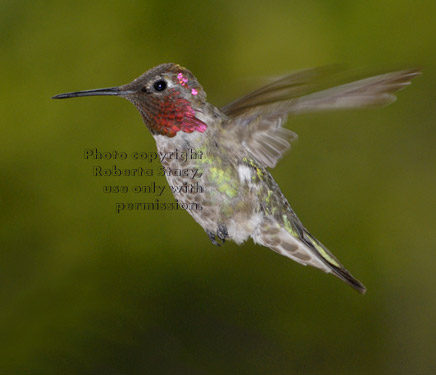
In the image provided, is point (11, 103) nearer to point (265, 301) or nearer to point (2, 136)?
point (2, 136)

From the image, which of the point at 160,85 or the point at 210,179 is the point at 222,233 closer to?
the point at 210,179

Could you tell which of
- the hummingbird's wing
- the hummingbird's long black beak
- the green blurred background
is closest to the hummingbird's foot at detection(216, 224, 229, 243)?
the hummingbird's wing

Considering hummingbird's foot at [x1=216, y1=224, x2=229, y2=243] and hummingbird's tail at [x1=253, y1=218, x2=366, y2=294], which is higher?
hummingbird's foot at [x1=216, y1=224, x2=229, y2=243]

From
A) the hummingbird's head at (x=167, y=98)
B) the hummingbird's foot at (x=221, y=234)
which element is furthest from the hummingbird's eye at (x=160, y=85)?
the hummingbird's foot at (x=221, y=234)

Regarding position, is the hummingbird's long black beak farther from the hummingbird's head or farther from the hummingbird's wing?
the hummingbird's wing

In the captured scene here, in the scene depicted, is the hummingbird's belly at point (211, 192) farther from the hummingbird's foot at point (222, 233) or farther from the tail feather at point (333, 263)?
the tail feather at point (333, 263)

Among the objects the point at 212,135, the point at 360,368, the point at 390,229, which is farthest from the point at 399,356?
the point at 212,135

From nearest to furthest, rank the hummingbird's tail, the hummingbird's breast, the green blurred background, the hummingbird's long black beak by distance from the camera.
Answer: the hummingbird's long black beak, the hummingbird's breast, the hummingbird's tail, the green blurred background
